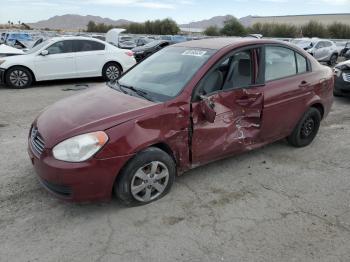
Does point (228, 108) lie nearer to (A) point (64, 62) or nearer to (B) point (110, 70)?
(A) point (64, 62)

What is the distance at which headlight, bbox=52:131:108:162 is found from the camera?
125 inches

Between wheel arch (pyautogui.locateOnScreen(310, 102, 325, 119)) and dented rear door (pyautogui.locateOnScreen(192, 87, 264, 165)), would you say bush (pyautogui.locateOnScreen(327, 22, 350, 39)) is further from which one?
dented rear door (pyautogui.locateOnScreen(192, 87, 264, 165))

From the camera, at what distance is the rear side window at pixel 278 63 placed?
4523mm

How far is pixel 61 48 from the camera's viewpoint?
10445 millimetres

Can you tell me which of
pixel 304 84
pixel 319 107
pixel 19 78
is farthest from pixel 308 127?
pixel 19 78

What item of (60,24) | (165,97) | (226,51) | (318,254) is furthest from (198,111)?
(60,24)

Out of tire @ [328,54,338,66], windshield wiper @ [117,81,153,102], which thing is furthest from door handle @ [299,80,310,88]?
tire @ [328,54,338,66]

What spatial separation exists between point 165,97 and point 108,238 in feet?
4.94

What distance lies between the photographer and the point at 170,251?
9.71ft

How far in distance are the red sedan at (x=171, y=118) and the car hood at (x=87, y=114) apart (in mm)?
11

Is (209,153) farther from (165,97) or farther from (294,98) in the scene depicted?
(294,98)

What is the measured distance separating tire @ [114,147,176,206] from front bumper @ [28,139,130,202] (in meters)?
0.10

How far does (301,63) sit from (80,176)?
3504 mm

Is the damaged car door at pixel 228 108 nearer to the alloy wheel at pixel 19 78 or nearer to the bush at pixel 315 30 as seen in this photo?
the alloy wheel at pixel 19 78
